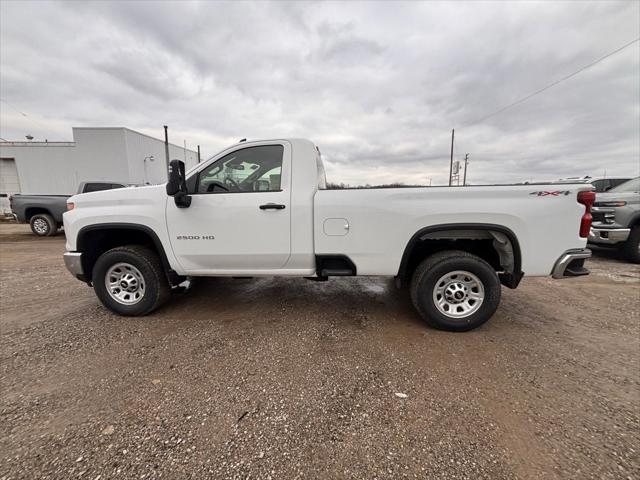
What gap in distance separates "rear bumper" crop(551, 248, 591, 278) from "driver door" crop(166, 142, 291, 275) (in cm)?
277

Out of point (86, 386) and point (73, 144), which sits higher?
point (73, 144)

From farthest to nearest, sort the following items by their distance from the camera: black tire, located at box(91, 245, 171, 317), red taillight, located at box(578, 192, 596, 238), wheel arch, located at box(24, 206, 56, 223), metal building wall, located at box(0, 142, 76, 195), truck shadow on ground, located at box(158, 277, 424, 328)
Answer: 1. metal building wall, located at box(0, 142, 76, 195)
2. wheel arch, located at box(24, 206, 56, 223)
3. truck shadow on ground, located at box(158, 277, 424, 328)
4. black tire, located at box(91, 245, 171, 317)
5. red taillight, located at box(578, 192, 596, 238)

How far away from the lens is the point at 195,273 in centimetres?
338

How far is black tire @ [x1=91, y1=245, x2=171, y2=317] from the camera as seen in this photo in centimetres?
337

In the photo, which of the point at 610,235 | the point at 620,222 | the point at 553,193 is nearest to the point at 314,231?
the point at 553,193

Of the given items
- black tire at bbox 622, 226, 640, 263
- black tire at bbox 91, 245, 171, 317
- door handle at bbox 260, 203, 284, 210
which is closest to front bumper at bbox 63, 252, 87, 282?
black tire at bbox 91, 245, 171, 317

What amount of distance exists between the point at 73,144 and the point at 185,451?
26.0 m

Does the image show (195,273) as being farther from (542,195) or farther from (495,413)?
(542,195)

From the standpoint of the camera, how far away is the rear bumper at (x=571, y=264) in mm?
2877

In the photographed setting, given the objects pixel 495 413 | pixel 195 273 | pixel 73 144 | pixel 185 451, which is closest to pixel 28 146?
pixel 73 144

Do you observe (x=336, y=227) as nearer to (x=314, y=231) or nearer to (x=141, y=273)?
(x=314, y=231)

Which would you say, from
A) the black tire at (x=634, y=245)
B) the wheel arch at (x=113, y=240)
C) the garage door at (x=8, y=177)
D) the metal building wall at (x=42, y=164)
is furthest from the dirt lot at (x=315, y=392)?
the garage door at (x=8, y=177)

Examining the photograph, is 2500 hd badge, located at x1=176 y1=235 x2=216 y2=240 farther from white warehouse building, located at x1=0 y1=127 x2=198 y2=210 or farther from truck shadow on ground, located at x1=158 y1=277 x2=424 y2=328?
white warehouse building, located at x1=0 y1=127 x2=198 y2=210

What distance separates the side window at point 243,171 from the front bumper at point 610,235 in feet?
22.5
